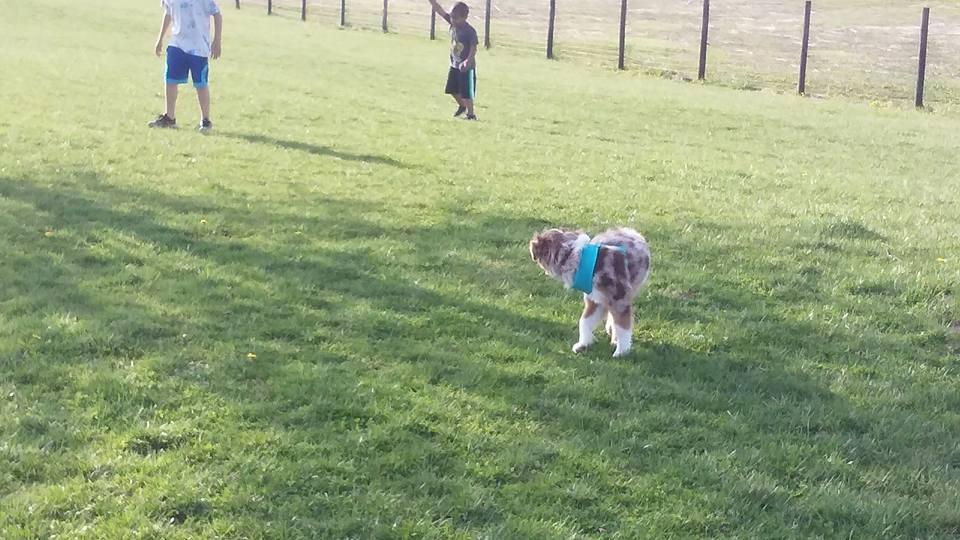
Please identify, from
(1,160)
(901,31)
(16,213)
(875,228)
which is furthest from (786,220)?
(901,31)

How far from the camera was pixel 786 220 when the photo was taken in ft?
27.5

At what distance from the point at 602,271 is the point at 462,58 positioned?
31.2ft

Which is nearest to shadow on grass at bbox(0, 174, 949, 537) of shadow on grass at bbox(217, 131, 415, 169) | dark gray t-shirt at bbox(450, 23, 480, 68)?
shadow on grass at bbox(217, 131, 415, 169)

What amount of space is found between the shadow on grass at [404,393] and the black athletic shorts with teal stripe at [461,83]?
24.6ft

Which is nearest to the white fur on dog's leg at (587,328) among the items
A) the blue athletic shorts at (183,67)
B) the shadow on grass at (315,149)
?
the shadow on grass at (315,149)

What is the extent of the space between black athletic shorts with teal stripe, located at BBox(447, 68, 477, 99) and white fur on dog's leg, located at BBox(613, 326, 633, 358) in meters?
9.27

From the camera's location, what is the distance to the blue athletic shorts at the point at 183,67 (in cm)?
1126

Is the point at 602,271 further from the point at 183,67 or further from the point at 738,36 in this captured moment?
the point at 738,36

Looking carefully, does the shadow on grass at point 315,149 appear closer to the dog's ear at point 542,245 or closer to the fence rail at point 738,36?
the dog's ear at point 542,245

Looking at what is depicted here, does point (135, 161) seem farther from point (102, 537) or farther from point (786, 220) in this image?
point (102, 537)

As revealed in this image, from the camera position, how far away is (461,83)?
1405 centimetres

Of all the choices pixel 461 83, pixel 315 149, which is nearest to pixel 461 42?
pixel 461 83

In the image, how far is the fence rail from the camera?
77.5 feet

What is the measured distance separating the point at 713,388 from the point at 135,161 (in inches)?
255
